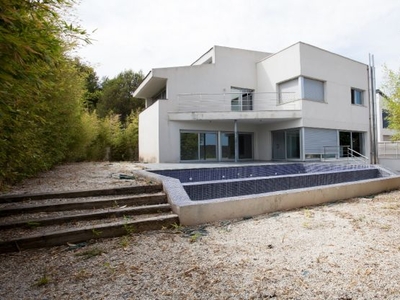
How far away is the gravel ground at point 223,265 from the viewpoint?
2422 mm

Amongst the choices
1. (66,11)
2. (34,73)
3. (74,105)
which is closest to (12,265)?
(34,73)

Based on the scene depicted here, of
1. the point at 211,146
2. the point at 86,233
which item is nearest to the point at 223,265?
the point at 86,233

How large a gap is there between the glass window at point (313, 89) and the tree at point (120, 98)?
62.0 feet

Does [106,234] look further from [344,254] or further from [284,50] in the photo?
[284,50]

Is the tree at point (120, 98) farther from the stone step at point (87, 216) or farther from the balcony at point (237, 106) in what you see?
the stone step at point (87, 216)

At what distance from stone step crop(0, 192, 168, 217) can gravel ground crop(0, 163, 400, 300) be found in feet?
3.67

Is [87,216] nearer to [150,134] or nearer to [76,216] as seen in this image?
[76,216]

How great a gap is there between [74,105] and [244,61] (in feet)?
39.5

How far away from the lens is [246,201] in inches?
195

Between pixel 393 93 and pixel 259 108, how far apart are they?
7497mm

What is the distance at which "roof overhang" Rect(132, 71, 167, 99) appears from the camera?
1568cm

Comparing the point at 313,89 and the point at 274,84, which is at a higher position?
the point at 274,84

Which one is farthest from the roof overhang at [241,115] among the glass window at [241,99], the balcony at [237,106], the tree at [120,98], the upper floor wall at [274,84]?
the tree at [120,98]

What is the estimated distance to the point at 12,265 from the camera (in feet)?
9.93
